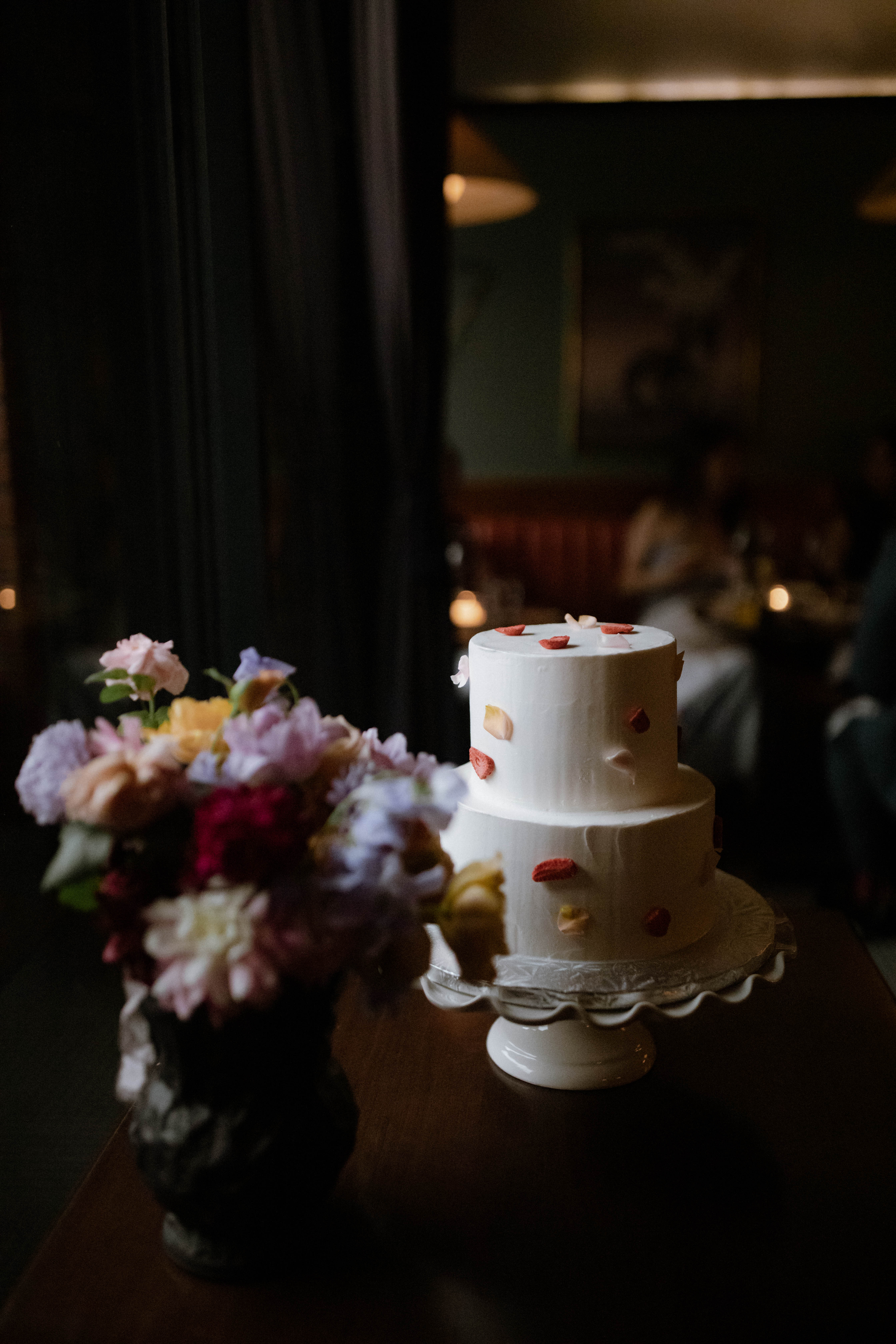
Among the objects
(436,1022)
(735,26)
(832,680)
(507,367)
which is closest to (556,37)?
(735,26)

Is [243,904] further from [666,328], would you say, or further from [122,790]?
[666,328]

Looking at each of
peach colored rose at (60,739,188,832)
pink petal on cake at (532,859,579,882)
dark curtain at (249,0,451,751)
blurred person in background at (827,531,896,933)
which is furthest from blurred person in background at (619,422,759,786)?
peach colored rose at (60,739,188,832)

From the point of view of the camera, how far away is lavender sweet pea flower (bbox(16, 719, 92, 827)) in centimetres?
73

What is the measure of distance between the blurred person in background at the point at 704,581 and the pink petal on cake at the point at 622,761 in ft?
7.74

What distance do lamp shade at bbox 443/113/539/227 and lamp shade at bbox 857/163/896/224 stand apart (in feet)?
3.76

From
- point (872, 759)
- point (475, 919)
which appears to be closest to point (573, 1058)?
point (475, 919)

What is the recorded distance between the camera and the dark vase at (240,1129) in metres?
0.78

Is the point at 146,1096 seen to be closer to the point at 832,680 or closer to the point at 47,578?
the point at 47,578

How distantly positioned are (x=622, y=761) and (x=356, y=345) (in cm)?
172

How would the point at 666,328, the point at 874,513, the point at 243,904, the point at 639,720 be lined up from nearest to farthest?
the point at 243,904 < the point at 639,720 < the point at 874,513 < the point at 666,328

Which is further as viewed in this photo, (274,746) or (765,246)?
(765,246)

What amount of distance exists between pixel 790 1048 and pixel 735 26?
4.51m

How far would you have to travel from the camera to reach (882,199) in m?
3.49

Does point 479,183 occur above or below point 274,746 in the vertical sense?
above
